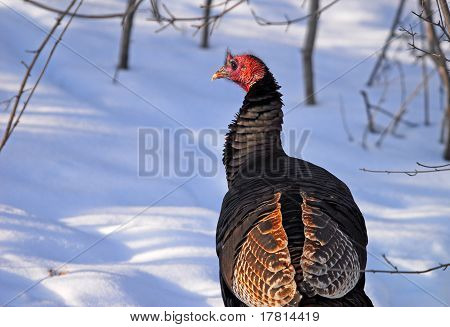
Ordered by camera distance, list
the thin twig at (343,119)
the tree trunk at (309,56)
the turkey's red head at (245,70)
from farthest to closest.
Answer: the tree trunk at (309,56), the thin twig at (343,119), the turkey's red head at (245,70)

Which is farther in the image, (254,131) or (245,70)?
(245,70)

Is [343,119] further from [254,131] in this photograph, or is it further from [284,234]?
[284,234]

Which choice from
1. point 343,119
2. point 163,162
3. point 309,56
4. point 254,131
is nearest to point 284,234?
point 254,131

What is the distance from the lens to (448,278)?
16.8 feet

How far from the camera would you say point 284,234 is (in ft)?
11.3

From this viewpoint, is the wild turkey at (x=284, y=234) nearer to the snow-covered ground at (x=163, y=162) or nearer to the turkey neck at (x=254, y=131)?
the turkey neck at (x=254, y=131)

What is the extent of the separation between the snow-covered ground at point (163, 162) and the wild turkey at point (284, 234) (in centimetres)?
86

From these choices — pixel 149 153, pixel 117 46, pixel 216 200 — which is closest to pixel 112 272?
pixel 216 200

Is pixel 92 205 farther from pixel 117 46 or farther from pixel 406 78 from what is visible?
pixel 406 78

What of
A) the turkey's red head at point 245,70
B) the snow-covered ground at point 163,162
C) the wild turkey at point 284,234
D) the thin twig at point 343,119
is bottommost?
the thin twig at point 343,119

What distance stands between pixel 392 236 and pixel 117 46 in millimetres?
5331

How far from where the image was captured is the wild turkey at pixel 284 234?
3342mm

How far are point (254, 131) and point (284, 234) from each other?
1170mm

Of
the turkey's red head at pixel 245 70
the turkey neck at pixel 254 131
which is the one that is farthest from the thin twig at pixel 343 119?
the turkey neck at pixel 254 131
